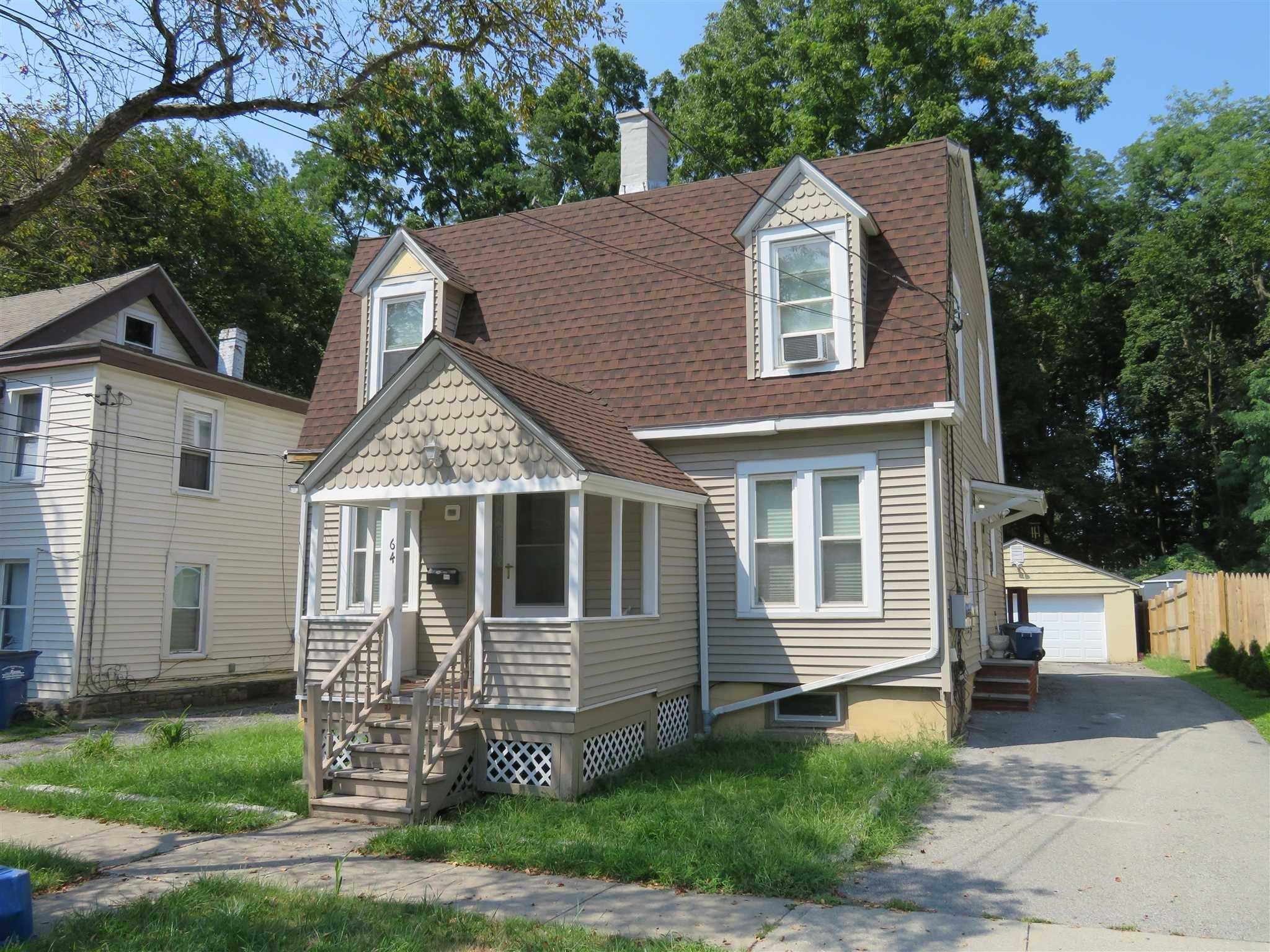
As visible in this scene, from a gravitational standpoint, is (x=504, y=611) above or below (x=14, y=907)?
above

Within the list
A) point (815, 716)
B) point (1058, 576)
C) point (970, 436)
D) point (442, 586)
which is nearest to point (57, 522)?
point (442, 586)

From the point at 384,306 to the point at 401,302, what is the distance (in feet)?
0.85

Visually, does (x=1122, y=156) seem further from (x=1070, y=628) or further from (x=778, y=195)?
(x=778, y=195)

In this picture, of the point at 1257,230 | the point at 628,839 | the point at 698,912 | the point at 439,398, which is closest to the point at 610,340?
the point at 439,398

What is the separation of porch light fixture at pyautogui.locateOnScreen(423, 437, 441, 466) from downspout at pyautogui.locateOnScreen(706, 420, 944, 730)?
5078mm

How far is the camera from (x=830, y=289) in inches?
468

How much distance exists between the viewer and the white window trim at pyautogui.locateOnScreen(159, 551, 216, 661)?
1748 centimetres

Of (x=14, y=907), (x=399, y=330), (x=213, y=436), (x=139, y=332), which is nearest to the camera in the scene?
(x=14, y=907)

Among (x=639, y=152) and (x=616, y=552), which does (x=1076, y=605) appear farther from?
(x=616, y=552)

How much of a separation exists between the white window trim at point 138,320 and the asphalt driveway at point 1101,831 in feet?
59.1

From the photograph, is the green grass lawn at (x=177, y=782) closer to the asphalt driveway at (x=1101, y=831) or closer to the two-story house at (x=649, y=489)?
the two-story house at (x=649, y=489)

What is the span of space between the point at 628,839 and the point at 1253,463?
2957cm

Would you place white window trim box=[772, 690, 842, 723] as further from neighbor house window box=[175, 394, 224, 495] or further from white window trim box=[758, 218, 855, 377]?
neighbor house window box=[175, 394, 224, 495]

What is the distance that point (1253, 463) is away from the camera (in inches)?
1164
